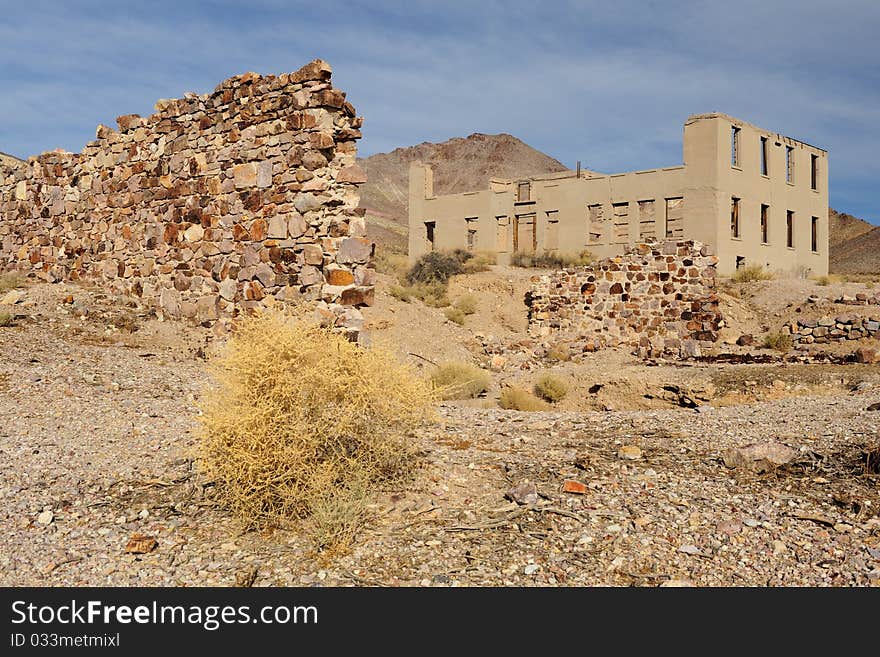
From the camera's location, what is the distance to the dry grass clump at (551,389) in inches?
490

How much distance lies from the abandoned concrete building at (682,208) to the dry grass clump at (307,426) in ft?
75.9

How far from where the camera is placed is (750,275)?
26750mm

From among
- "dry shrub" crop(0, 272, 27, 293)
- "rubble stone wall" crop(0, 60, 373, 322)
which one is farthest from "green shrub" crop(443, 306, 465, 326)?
"dry shrub" crop(0, 272, 27, 293)

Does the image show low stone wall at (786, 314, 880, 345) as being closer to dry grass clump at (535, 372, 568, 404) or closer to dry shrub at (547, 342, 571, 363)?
dry shrub at (547, 342, 571, 363)

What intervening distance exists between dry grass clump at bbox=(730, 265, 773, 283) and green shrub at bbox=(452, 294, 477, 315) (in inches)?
398

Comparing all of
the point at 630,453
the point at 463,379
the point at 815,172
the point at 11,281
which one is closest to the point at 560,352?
the point at 463,379

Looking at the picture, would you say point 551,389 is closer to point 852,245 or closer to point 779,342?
point 779,342

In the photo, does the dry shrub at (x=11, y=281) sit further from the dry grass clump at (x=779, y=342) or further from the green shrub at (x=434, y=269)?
the dry grass clump at (x=779, y=342)

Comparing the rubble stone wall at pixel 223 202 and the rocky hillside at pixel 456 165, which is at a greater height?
the rocky hillside at pixel 456 165

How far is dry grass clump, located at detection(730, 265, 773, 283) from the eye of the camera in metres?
26.6

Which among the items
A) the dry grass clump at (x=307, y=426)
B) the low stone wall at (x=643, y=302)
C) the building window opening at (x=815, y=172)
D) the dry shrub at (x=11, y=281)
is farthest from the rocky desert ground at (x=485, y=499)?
the building window opening at (x=815, y=172)

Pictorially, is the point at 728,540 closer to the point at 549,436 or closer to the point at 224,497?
the point at 549,436

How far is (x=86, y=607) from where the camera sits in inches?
141

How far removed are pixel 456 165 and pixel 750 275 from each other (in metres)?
67.6
